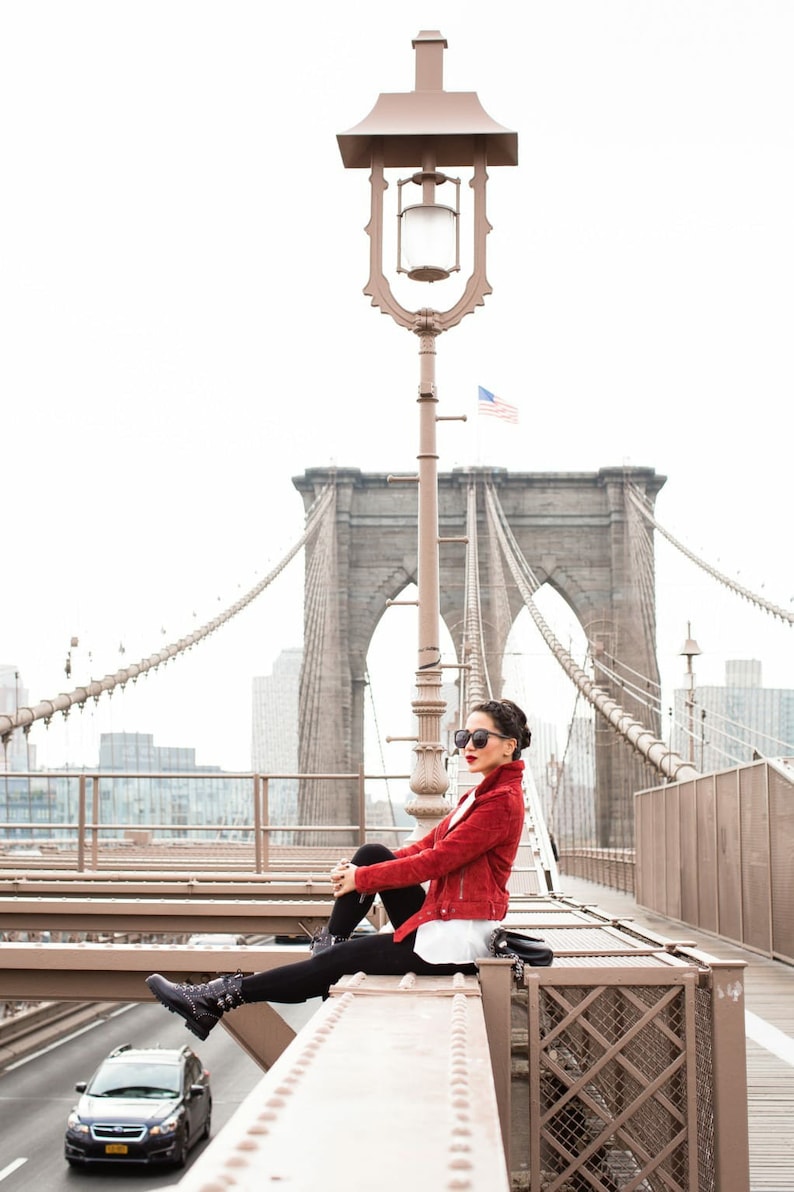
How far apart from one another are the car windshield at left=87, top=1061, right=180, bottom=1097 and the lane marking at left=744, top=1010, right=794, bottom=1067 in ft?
36.4

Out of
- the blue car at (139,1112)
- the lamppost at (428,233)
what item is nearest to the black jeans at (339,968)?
the lamppost at (428,233)

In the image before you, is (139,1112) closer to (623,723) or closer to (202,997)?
(623,723)

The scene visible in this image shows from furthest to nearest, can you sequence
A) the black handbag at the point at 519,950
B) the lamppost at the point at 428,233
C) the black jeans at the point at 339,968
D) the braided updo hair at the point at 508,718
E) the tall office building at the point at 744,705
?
1. the tall office building at the point at 744,705
2. the lamppost at the point at 428,233
3. the braided updo hair at the point at 508,718
4. the black jeans at the point at 339,968
5. the black handbag at the point at 519,950

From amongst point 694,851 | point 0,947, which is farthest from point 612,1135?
point 694,851

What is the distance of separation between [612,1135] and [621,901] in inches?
737

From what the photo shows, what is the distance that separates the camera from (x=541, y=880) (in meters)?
11.0

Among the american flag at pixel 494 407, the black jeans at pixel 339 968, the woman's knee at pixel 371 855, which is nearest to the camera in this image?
the black jeans at pixel 339 968

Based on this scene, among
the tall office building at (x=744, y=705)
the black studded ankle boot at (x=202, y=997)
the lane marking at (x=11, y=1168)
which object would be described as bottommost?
the lane marking at (x=11, y=1168)

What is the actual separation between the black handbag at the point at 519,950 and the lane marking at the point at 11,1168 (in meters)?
15.0

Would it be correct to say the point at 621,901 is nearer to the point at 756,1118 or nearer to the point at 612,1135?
the point at 756,1118

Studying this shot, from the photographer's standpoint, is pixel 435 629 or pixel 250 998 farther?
pixel 435 629

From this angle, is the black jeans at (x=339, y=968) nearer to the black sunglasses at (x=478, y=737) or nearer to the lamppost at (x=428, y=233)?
the black sunglasses at (x=478, y=737)

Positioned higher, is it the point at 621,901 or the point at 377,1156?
the point at 377,1156

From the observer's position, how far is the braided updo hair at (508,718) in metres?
4.39
